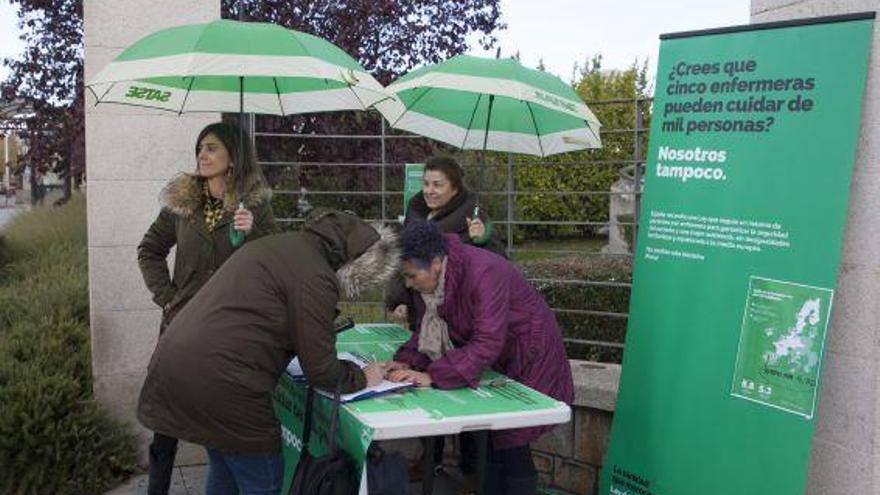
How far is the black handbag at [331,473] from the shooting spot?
2855 millimetres

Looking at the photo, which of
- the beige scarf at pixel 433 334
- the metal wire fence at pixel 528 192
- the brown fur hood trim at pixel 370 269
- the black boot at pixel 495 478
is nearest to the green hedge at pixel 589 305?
the metal wire fence at pixel 528 192

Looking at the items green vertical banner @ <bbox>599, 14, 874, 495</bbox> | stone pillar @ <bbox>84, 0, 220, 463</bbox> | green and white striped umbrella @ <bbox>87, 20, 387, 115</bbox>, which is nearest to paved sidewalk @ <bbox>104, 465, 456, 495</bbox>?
stone pillar @ <bbox>84, 0, 220, 463</bbox>

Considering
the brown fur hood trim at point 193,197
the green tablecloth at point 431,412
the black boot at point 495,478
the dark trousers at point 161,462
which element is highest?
the brown fur hood trim at point 193,197

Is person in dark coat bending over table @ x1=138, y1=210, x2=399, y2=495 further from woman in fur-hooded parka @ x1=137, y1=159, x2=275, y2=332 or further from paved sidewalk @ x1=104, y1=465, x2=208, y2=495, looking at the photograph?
paved sidewalk @ x1=104, y1=465, x2=208, y2=495

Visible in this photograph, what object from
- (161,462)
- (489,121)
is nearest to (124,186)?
(161,462)

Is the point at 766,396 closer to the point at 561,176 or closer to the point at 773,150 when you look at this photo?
the point at 773,150

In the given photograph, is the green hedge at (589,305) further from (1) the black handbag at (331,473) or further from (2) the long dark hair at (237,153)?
(1) the black handbag at (331,473)

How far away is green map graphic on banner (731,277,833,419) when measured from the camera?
119 inches

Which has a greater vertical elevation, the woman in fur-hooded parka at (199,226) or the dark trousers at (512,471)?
the woman in fur-hooded parka at (199,226)

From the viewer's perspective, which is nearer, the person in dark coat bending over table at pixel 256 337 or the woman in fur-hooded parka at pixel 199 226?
the person in dark coat bending over table at pixel 256 337

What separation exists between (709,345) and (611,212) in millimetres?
7840

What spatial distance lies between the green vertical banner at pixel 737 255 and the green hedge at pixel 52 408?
269 cm

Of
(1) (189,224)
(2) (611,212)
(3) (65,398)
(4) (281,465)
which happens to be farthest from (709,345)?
(2) (611,212)

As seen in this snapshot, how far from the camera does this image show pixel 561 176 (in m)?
11.9
